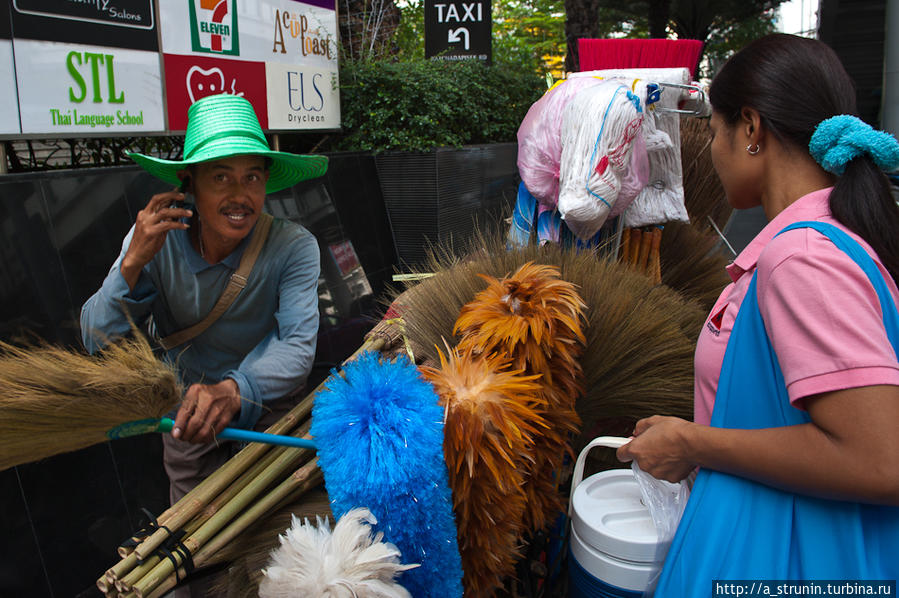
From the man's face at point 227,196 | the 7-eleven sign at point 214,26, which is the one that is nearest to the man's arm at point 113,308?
the man's face at point 227,196

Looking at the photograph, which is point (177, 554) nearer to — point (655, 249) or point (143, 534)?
point (143, 534)

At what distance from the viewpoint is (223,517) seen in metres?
1.40

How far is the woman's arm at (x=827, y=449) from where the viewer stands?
2.84 ft

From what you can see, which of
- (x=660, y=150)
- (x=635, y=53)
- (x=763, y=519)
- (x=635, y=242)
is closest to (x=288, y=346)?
(x=763, y=519)

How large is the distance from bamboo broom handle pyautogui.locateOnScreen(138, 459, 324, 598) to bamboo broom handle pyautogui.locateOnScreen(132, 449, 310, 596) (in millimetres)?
16

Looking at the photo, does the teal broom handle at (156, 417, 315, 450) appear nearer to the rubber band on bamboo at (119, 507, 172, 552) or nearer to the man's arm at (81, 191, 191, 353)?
the rubber band on bamboo at (119, 507, 172, 552)

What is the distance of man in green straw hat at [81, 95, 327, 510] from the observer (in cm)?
167

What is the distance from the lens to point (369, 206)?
485cm

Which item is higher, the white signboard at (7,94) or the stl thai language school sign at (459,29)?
the stl thai language school sign at (459,29)

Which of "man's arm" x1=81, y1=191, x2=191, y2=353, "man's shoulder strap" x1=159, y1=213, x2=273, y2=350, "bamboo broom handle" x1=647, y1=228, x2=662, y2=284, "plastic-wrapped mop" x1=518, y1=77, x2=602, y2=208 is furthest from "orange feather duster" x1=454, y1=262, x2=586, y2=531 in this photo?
"bamboo broom handle" x1=647, y1=228, x2=662, y2=284

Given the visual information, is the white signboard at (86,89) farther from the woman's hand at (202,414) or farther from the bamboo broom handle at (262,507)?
the bamboo broom handle at (262,507)

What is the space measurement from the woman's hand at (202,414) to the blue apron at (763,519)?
88cm

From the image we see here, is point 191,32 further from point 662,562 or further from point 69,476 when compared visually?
point 662,562

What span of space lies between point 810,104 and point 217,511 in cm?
139
